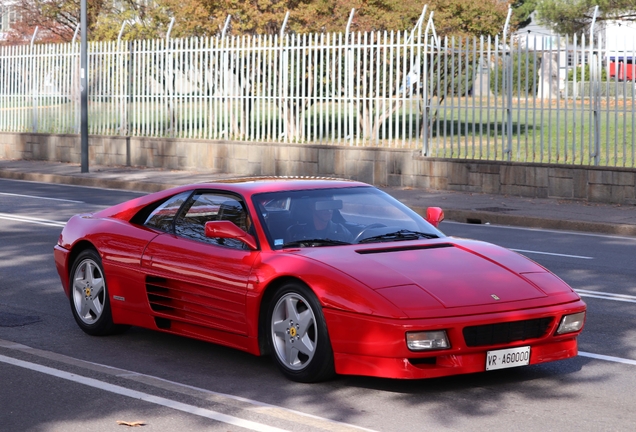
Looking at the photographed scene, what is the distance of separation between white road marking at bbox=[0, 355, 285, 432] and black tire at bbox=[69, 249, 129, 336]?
101 cm

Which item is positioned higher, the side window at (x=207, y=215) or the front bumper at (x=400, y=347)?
the side window at (x=207, y=215)

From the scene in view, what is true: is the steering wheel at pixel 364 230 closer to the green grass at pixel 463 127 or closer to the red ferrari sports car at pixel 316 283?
the red ferrari sports car at pixel 316 283

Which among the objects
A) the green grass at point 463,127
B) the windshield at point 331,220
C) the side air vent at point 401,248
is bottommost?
the side air vent at point 401,248

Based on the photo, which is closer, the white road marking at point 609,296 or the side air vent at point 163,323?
the side air vent at point 163,323

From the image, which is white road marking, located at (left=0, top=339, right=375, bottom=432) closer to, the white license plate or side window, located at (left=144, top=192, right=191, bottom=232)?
the white license plate

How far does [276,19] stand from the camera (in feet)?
95.0

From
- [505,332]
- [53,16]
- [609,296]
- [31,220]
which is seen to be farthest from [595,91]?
[53,16]

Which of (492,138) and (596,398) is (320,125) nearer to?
(492,138)

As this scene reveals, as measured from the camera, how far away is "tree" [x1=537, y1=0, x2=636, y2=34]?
3697 centimetres

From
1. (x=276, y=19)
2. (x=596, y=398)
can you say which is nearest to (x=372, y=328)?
(x=596, y=398)

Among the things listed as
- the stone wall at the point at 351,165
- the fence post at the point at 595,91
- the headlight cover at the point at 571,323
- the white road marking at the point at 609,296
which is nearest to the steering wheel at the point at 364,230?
the headlight cover at the point at 571,323

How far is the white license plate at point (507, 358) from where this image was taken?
5.97 m

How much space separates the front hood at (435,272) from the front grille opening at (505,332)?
147 millimetres

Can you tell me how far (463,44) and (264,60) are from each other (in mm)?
5367
